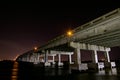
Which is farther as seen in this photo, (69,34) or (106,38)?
(69,34)

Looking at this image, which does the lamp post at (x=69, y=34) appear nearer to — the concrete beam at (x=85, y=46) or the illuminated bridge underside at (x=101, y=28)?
the illuminated bridge underside at (x=101, y=28)

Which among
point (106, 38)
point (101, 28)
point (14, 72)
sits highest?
point (101, 28)

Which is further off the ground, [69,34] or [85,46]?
[69,34]

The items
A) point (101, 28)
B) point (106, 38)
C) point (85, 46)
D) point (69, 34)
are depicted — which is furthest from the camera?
point (85, 46)

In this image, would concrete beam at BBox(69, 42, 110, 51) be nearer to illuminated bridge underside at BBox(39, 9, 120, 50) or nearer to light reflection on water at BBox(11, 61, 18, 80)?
illuminated bridge underside at BBox(39, 9, 120, 50)

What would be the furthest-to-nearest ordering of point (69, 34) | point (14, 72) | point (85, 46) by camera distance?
point (85, 46) < point (69, 34) < point (14, 72)

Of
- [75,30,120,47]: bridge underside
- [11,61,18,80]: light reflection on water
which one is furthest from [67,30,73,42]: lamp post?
[11,61,18,80]: light reflection on water

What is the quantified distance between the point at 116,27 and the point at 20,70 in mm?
11480

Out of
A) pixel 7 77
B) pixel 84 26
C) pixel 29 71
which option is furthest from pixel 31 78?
pixel 84 26

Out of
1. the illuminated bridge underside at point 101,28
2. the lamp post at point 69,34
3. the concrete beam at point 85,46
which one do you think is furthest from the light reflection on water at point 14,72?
the lamp post at point 69,34

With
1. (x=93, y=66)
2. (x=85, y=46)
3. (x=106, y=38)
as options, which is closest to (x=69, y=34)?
(x=85, y=46)

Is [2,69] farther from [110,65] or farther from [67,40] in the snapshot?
[110,65]

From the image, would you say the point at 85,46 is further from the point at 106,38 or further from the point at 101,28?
the point at 101,28

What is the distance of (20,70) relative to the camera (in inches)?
327
